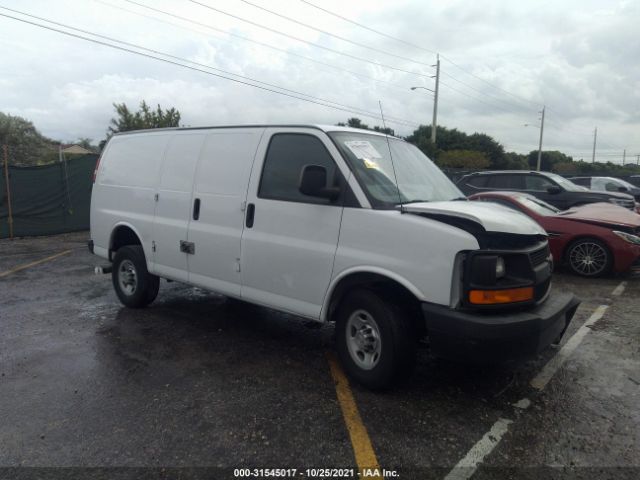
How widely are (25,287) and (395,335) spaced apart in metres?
6.11

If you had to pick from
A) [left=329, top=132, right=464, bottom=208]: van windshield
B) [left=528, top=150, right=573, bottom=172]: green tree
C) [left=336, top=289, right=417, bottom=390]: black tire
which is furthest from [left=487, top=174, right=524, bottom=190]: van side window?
[left=528, top=150, right=573, bottom=172]: green tree

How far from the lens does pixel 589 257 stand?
740 centimetres

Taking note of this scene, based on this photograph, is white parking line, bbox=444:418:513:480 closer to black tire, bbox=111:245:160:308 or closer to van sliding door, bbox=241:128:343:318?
van sliding door, bbox=241:128:343:318

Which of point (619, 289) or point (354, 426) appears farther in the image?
point (619, 289)

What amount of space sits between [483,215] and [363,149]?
116 centimetres

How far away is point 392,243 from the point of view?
3301 mm

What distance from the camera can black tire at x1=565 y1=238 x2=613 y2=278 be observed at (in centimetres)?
729

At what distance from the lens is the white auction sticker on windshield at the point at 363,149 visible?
3.76 metres

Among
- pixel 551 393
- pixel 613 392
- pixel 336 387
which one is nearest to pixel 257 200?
pixel 336 387

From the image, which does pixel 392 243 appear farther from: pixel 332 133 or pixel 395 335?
pixel 332 133

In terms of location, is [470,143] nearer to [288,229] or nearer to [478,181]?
[478,181]

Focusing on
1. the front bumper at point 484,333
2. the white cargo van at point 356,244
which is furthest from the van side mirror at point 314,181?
the front bumper at point 484,333

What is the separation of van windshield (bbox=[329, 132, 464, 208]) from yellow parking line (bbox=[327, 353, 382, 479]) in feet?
4.76

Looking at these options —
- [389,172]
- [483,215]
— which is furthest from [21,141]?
[483,215]
